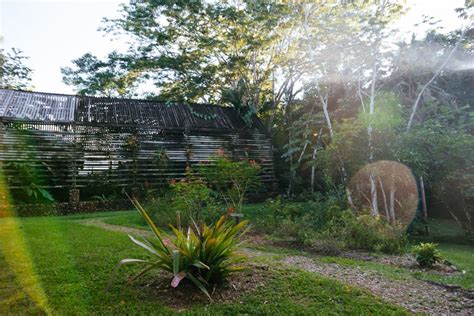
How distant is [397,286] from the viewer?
13.9 feet

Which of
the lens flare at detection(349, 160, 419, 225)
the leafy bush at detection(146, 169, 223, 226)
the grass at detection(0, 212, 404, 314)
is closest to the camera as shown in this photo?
the grass at detection(0, 212, 404, 314)

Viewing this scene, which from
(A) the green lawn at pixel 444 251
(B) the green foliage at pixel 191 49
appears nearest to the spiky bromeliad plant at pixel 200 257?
(A) the green lawn at pixel 444 251

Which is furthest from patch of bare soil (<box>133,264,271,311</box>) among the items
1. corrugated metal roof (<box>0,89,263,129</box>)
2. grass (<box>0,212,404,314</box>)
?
corrugated metal roof (<box>0,89,263,129</box>)

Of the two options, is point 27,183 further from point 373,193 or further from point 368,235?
point 373,193

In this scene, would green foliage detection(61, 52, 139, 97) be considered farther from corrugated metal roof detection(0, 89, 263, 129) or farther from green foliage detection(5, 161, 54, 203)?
green foliage detection(5, 161, 54, 203)

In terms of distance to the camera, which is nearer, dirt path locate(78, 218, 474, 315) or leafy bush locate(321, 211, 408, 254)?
dirt path locate(78, 218, 474, 315)

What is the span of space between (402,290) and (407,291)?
5 centimetres

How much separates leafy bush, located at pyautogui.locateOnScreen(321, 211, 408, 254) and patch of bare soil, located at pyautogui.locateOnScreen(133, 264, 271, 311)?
117 inches

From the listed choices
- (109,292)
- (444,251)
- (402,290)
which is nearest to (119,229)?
(109,292)

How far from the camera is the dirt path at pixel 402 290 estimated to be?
3.60 m

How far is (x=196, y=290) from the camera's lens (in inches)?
147

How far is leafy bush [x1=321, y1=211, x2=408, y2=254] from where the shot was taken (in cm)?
661

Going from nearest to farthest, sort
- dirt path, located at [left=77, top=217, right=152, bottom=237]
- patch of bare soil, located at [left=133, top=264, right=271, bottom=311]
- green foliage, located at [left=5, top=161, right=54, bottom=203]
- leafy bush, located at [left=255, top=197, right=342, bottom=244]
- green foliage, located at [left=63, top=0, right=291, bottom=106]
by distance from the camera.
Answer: patch of bare soil, located at [left=133, top=264, right=271, bottom=311] < leafy bush, located at [left=255, top=197, right=342, bottom=244] < dirt path, located at [left=77, top=217, right=152, bottom=237] < green foliage, located at [left=5, top=161, right=54, bottom=203] < green foliage, located at [left=63, top=0, right=291, bottom=106]

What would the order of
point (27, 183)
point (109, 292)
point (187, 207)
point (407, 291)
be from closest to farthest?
point (109, 292), point (407, 291), point (187, 207), point (27, 183)
